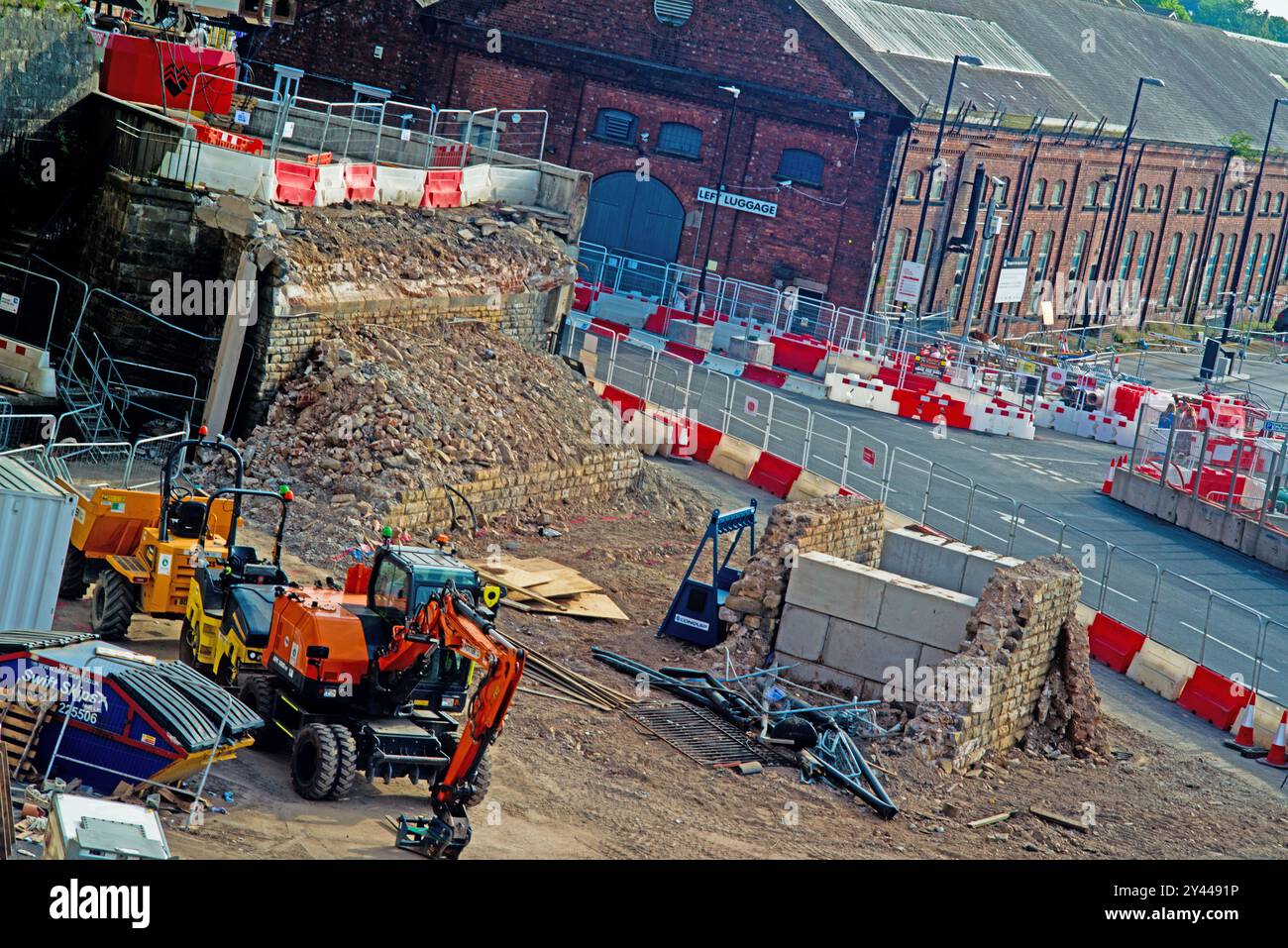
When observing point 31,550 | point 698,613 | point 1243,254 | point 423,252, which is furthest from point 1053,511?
point 1243,254

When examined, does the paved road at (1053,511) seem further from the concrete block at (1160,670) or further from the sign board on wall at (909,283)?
the sign board on wall at (909,283)

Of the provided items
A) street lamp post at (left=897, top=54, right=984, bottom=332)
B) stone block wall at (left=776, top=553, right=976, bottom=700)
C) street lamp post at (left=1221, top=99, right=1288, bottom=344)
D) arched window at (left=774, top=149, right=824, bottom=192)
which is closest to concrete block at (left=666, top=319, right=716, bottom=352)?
street lamp post at (left=897, top=54, right=984, bottom=332)

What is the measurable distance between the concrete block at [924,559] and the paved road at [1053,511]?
499cm

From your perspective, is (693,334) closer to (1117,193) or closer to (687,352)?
(687,352)

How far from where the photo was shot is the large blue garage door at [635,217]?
46938 mm

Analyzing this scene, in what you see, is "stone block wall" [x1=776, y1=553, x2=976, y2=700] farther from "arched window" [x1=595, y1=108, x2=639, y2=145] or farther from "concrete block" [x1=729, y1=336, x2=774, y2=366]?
"arched window" [x1=595, y1=108, x2=639, y2=145]

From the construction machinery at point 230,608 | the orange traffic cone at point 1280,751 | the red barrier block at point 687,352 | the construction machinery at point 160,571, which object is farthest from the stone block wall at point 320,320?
the orange traffic cone at point 1280,751

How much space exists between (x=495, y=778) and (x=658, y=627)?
6.43 meters

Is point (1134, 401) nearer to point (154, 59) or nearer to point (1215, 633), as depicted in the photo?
point (1215, 633)

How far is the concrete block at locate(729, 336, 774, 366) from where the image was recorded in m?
39.9

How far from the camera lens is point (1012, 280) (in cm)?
5134

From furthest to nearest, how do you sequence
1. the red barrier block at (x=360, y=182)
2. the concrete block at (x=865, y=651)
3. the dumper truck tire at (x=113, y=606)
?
1. the red barrier block at (x=360, y=182)
2. the concrete block at (x=865, y=651)
3. the dumper truck tire at (x=113, y=606)

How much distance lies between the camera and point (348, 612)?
15188 millimetres

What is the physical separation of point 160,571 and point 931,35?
123 feet
